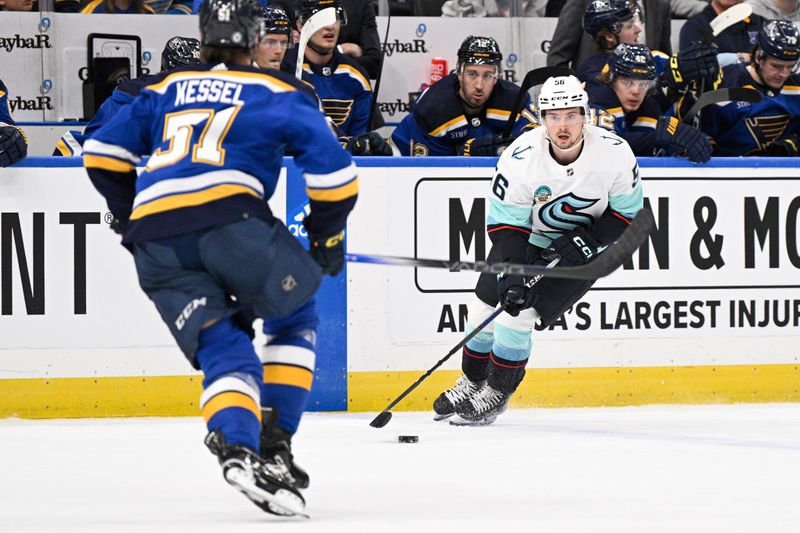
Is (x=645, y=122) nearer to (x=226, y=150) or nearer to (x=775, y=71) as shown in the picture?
(x=775, y=71)

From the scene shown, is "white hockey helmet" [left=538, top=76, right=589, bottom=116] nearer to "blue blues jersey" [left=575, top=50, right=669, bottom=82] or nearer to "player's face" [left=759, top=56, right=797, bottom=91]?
"blue blues jersey" [left=575, top=50, right=669, bottom=82]

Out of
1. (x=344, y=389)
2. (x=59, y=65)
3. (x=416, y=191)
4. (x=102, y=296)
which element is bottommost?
(x=344, y=389)

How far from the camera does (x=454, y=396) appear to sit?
5.38 meters

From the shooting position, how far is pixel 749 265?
5906mm

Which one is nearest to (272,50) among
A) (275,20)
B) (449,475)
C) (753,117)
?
(275,20)

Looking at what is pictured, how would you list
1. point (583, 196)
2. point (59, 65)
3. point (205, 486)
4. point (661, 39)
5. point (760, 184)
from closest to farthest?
point (205, 486)
point (583, 196)
point (760, 184)
point (59, 65)
point (661, 39)

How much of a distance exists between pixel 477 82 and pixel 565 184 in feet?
4.04

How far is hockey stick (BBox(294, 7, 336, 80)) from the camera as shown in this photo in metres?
6.12

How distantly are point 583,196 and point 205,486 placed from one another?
6.40 feet

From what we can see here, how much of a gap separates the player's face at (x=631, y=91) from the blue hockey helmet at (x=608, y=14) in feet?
1.37

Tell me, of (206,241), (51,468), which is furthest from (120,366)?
(206,241)

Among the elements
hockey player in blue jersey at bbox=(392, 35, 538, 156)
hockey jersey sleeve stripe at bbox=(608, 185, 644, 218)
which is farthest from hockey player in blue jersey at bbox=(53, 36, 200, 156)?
hockey jersey sleeve stripe at bbox=(608, 185, 644, 218)

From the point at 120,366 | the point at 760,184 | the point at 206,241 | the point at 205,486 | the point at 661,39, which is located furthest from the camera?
the point at 661,39

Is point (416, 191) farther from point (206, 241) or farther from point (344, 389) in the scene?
→ point (206, 241)
